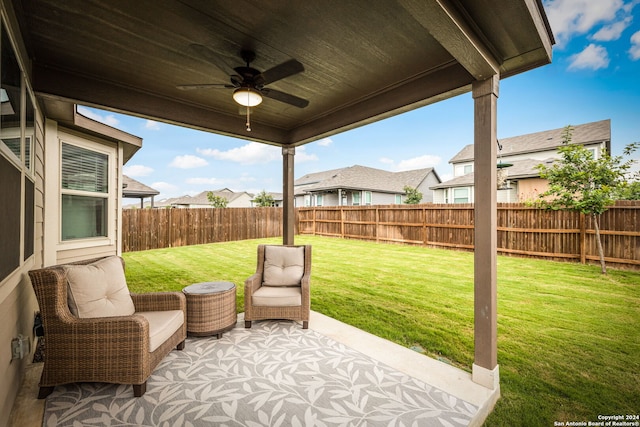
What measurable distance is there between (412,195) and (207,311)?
1722cm

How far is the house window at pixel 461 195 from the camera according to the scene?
46.9 ft

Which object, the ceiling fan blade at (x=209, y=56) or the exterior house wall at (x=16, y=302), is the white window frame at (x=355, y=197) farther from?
the exterior house wall at (x=16, y=302)

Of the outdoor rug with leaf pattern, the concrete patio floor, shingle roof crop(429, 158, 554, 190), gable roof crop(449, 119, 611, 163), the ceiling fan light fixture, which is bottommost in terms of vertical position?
the outdoor rug with leaf pattern

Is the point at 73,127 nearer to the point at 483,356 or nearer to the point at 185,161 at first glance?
the point at 483,356

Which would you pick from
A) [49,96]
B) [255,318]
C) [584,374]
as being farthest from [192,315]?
[584,374]

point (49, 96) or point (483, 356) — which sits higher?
point (49, 96)

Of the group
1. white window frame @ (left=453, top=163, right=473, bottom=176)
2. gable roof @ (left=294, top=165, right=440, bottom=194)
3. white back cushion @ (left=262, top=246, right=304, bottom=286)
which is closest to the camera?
white back cushion @ (left=262, top=246, right=304, bottom=286)

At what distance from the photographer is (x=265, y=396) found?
2.23m

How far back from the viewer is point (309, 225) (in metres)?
14.5

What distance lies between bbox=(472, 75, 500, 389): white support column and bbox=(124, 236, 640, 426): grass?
0.98 feet

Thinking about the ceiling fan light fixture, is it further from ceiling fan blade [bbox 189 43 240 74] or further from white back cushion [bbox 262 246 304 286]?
white back cushion [bbox 262 246 304 286]

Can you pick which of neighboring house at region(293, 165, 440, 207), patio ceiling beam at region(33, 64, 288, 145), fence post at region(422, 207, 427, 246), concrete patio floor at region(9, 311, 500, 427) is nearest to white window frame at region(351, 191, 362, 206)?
neighboring house at region(293, 165, 440, 207)

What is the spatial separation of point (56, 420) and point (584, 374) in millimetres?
4289

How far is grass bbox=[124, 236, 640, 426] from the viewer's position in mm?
2264
